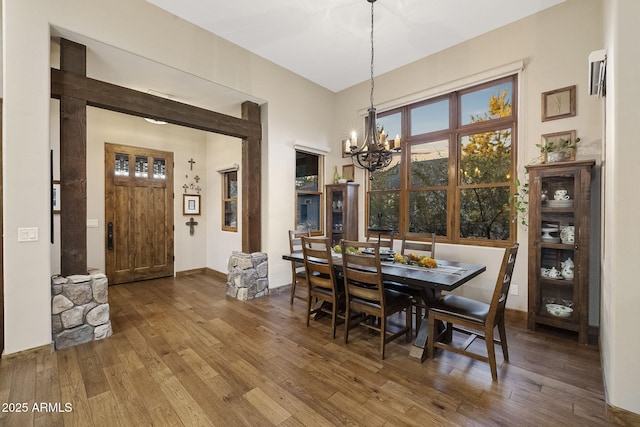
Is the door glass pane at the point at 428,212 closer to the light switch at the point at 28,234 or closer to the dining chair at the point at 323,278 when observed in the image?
the dining chair at the point at 323,278

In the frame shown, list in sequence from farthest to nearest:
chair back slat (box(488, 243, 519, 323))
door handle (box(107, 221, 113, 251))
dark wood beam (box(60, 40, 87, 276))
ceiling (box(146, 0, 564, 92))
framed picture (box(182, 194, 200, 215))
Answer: framed picture (box(182, 194, 200, 215)) → door handle (box(107, 221, 113, 251)) → ceiling (box(146, 0, 564, 92)) → dark wood beam (box(60, 40, 87, 276)) → chair back slat (box(488, 243, 519, 323))

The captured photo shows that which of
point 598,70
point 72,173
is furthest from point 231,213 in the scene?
point 598,70

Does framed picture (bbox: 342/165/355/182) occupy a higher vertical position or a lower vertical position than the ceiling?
lower

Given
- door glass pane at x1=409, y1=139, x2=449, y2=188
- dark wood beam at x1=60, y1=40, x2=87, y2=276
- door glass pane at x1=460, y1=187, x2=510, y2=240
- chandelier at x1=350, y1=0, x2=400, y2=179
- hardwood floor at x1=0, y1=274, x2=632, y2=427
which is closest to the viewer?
hardwood floor at x1=0, y1=274, x2=632, y2=427

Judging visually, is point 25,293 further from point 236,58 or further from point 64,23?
point 236,58

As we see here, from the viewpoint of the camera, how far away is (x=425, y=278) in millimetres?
2311

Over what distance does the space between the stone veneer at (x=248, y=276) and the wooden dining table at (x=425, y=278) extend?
1.73m

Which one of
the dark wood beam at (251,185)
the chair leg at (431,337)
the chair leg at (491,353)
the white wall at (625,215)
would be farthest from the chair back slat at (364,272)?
the dark wood beam at (251,185)

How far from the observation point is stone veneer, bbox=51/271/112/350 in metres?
2.57

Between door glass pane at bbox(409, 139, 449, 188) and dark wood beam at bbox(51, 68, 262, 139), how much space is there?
2.60 meters

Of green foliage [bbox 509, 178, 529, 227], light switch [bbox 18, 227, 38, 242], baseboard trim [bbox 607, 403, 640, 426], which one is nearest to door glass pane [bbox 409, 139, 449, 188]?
green foliage [bbox 509, 178, 529, 227]

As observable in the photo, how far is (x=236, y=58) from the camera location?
12.8ft

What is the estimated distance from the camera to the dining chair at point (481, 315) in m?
2.10

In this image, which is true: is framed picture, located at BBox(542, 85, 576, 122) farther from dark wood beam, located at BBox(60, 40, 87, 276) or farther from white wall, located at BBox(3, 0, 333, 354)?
dark wood beam, located at BBox(60, 40, 87, 276)
